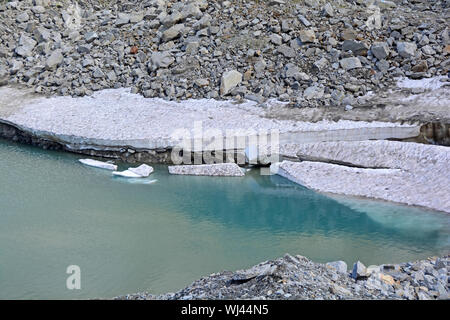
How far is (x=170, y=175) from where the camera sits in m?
21.5

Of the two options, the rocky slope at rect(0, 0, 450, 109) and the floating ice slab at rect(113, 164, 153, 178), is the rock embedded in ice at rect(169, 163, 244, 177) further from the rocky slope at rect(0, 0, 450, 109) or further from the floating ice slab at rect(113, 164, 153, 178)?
the rocky slope at rect(0, 0, 450, 109)

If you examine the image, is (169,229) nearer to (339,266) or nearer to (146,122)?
(339,266)

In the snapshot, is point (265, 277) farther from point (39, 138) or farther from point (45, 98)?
point (45, 98)

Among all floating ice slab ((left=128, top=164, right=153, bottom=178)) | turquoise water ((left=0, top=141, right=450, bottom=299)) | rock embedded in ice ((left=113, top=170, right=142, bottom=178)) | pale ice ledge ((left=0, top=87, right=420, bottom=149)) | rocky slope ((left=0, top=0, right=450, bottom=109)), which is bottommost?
turquoise water ((left=0, top=141, right=450, bottom=299))

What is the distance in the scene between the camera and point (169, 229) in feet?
54.0

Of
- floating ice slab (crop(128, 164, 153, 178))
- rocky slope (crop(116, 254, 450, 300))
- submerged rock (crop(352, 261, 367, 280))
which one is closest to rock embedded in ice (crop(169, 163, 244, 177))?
floating ice slab (crop(128, 164, 153, 178))

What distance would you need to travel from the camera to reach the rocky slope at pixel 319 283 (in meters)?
9.71

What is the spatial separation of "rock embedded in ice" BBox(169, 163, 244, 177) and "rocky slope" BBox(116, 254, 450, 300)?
9757 mm

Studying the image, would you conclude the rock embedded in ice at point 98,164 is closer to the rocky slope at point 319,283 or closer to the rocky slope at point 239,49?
the rocky slope at point 239,49

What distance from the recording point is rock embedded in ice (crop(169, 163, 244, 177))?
70.2 feet

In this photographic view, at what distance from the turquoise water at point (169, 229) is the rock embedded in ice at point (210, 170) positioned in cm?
36

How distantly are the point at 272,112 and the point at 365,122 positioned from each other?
431 centimetres
